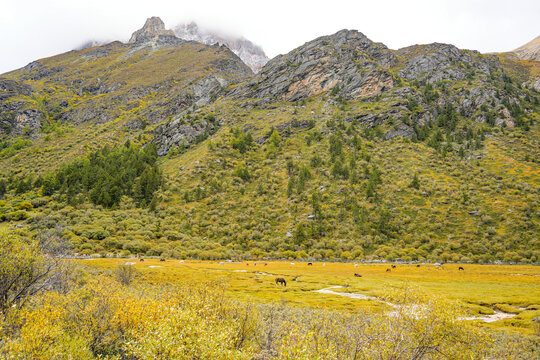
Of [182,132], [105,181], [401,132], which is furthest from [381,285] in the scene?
[182,132]

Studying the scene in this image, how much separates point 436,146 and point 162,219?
140580 mm

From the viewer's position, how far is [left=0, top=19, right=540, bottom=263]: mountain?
82.9 metres

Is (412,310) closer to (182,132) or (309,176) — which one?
(309,176)

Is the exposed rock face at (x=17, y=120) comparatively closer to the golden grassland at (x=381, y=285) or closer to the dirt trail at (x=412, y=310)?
the golden grassland at (x=381, y=285)

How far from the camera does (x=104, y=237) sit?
252ft

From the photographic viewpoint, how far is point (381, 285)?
45.2 metres

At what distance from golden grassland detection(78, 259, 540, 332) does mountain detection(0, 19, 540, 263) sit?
19.7 metres

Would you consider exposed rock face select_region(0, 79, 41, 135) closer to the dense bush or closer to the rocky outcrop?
the rocky outcrop

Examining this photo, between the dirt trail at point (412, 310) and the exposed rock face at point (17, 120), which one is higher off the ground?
the exposed rock face at point (17, 120)

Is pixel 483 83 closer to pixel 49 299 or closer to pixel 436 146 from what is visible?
pixel 436 146

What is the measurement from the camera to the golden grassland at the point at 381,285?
105 feet

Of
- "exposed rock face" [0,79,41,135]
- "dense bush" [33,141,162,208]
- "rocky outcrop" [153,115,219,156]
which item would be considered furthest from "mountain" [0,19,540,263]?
"exposed rock face" [0,79,41,135]

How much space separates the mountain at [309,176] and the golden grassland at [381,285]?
19746 millimetres

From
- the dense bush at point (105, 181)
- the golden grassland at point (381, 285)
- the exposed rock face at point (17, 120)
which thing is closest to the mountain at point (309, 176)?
the dense bush at point (105, 181)
